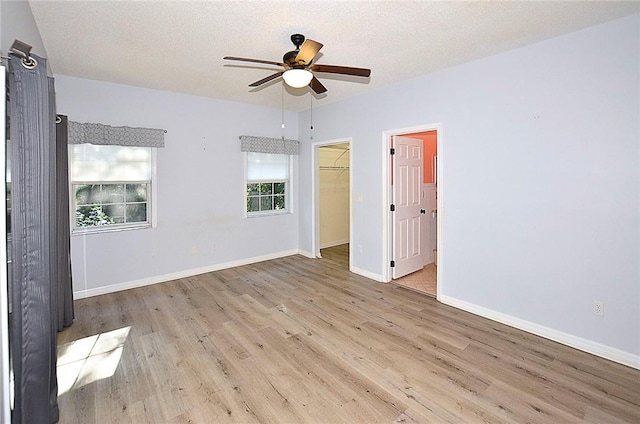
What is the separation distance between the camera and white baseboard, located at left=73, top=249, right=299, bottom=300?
4.03 meters

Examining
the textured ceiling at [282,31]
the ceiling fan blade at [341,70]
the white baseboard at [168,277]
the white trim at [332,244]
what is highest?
the textured ceiling at [282,31]

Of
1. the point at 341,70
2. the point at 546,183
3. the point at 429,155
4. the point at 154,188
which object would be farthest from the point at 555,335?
the point at 154,188

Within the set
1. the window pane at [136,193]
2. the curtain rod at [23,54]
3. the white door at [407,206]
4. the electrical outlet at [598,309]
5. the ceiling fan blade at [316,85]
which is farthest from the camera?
the white door at [407,206]

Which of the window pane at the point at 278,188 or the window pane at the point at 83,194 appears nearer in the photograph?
the window pane at the point at 83,194

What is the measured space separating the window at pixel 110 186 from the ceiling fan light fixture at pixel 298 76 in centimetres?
270

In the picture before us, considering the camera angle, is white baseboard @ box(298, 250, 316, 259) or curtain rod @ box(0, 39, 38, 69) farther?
white baseboard @ box(298, 250, 316, 259)

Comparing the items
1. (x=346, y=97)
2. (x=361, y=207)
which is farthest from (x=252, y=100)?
(x=361, y=207)

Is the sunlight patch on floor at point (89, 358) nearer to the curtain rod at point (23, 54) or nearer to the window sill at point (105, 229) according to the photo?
the window sill at point (105, 229)

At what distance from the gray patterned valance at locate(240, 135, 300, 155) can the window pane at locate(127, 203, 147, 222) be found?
1703mm

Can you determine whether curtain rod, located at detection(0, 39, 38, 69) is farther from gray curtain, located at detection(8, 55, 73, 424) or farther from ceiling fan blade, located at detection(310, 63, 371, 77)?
ceiling fan blade, located at detection(310, 63, 371, 77)

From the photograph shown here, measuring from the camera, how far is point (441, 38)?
282 cm

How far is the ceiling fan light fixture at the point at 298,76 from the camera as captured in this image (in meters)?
2.61

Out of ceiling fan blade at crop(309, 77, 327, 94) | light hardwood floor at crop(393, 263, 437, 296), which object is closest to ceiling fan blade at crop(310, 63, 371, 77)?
ceiling fan blade at crop(309, 77, 327, 94)

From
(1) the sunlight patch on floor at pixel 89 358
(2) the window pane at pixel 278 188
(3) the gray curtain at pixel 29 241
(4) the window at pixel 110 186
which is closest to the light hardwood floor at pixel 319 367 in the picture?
(1) the sunlight patch on floor at pixel 89 358
